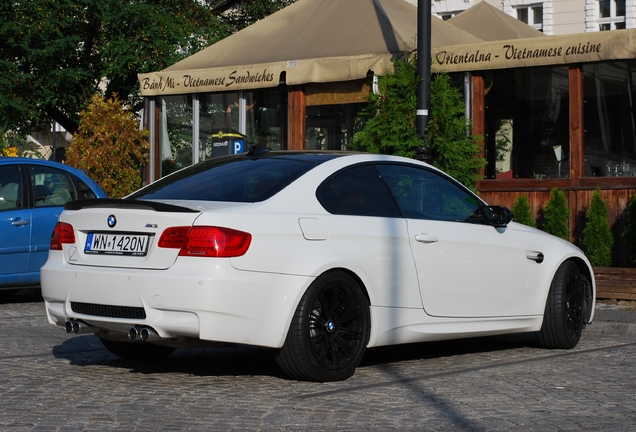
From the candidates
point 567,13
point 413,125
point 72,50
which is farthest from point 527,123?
point 567,13

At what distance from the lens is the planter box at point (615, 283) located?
40.6 feet

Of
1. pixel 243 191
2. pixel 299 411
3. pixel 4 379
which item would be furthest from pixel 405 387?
pixel 4 379

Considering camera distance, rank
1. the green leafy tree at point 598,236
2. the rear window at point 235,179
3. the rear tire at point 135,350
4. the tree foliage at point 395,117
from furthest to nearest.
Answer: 1. the green leafy tree at point 598,236
2. the tree foliage at point 395,117
3. the rear tire at point 135,350
4. the rear window at point 235,179

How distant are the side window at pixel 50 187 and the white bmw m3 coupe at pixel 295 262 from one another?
5253mm

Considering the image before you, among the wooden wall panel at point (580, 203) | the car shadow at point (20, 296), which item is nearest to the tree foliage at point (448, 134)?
the wooden wall panel at point (580, 203)

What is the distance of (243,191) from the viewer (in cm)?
700

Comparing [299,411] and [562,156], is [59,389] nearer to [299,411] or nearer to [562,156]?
[299,411]

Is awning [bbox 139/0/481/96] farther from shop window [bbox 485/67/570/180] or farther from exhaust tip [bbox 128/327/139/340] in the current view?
exhaust tip [bbox 128/327/139/340]

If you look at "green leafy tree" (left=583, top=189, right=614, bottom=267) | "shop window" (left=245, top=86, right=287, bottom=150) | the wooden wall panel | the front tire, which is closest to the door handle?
the front tire

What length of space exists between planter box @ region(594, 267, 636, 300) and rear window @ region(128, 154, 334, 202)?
6.04 metres

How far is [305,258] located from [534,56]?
9404 millimetres

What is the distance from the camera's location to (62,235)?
23.5ft

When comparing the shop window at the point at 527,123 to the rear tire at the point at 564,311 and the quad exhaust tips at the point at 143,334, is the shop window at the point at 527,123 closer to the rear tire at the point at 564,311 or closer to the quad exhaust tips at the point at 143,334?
the rear tire at the point at 564,311

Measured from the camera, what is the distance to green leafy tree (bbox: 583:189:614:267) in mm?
14273
